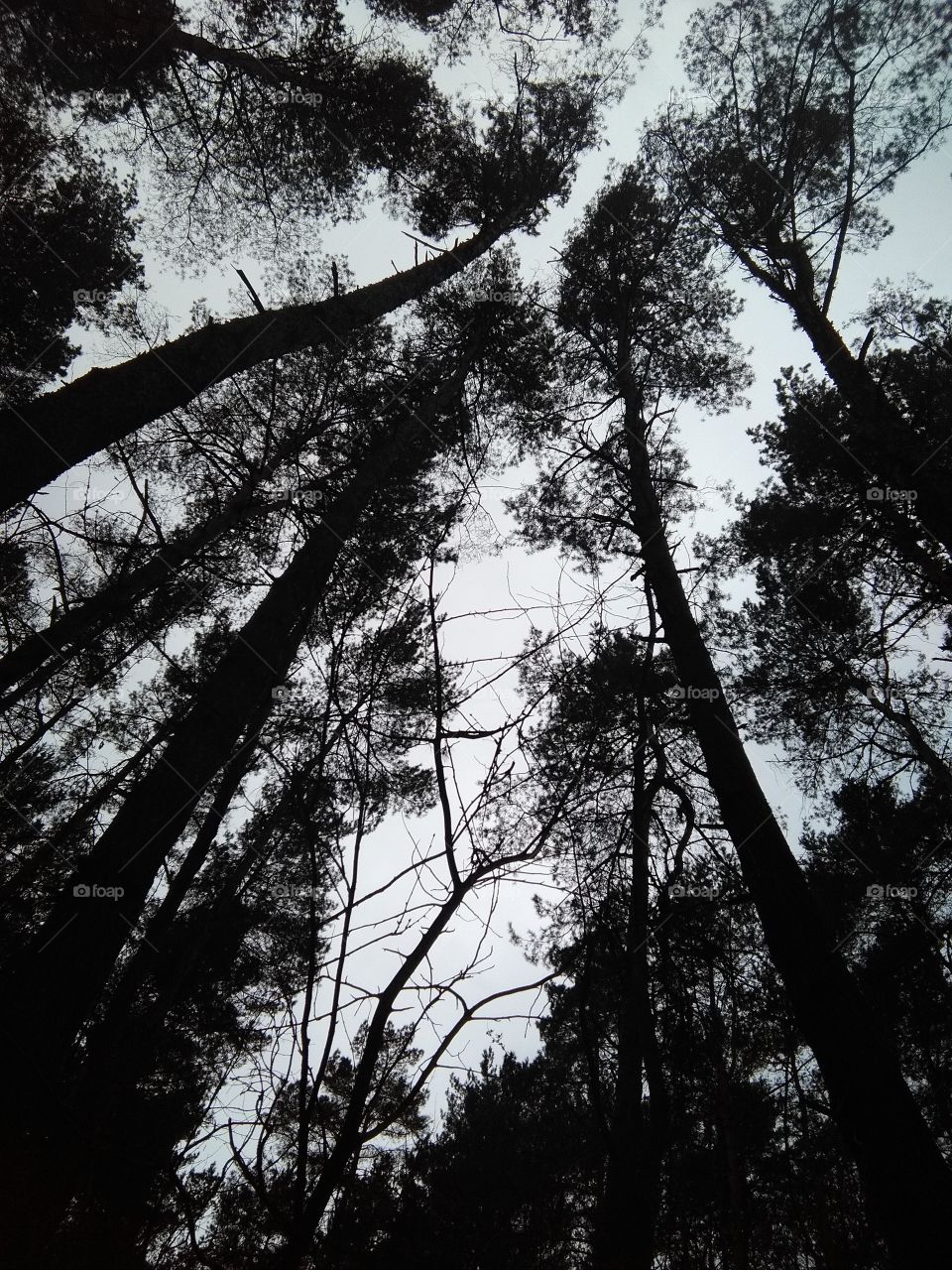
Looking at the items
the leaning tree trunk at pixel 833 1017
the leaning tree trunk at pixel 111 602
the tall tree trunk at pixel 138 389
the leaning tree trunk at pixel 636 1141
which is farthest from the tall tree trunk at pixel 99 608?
the leaning tree trunk at pixel 833 1017

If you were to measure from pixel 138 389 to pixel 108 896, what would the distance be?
2.99 metres

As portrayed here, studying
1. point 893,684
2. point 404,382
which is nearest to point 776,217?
point 404,382

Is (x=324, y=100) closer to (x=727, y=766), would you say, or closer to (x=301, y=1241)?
(x=727, y=766)

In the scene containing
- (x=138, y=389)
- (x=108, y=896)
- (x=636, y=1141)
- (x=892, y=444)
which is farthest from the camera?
(x=892, y=444)

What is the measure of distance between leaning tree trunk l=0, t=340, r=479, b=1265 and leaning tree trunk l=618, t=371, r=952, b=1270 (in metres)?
3.78

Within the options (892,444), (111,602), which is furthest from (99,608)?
(892,444)

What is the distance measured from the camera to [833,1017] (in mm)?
A: 3670

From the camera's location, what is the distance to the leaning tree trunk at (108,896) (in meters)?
1.91

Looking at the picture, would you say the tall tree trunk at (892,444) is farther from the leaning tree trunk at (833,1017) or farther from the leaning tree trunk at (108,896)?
the leaning tree trunk at (108,896)

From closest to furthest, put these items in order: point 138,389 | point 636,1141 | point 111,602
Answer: point 636,1141
point 138,389
point 111,602

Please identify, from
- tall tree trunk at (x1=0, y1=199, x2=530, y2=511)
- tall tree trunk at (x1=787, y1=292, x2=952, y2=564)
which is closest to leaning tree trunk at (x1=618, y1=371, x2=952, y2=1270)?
tall tree trunk at (x1=787, y1=292, x2=952, y2=564)

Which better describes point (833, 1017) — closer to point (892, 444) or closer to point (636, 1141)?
point (636, 1141)

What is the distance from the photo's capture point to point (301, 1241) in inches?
50.3

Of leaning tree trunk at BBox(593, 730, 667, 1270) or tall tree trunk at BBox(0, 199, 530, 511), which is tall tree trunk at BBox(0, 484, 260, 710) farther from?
leaning tree trunk at BBox(593, 730, 667, 1270)
